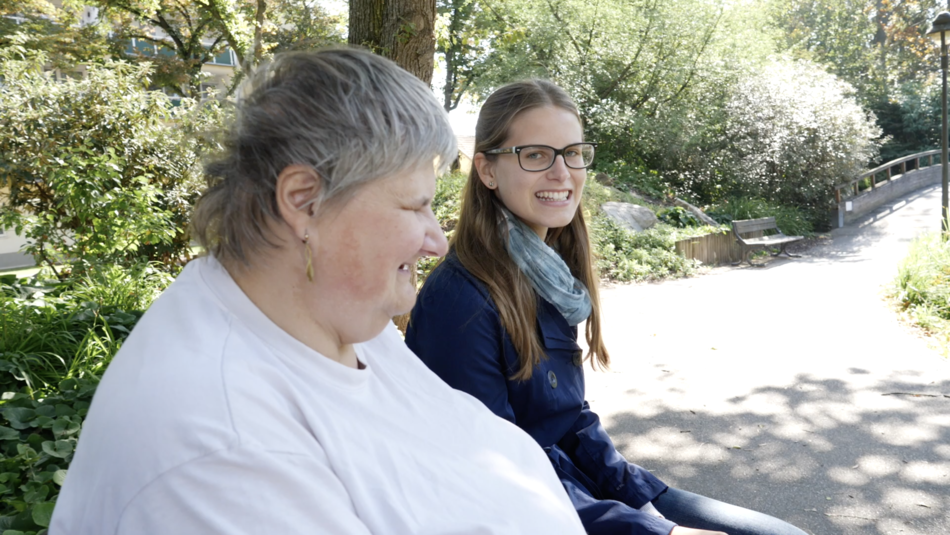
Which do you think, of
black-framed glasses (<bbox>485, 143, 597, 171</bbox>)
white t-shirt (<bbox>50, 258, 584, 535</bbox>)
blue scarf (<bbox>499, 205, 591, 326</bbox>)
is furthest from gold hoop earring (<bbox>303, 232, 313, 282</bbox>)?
black-framed glasses (<bbox>485, 143, 597, 171</bbox>)

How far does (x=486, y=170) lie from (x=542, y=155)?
20 centimetres

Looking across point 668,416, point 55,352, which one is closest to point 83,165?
point 55,352

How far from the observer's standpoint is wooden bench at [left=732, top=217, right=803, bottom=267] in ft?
49.6

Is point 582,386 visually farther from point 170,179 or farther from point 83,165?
point 170,179

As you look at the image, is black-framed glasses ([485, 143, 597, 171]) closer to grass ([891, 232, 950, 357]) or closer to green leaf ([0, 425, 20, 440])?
green leaf ([0, 425, 20, 440])

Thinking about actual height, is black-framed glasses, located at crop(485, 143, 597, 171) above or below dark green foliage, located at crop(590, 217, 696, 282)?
above

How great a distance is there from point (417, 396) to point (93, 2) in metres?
19.7

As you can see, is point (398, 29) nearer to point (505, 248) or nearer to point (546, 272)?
point (505, 248)

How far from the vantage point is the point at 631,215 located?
14.9 metres

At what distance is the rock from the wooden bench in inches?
74.6

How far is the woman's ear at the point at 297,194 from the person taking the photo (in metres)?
1.15

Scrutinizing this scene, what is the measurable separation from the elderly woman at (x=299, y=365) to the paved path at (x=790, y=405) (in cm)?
317

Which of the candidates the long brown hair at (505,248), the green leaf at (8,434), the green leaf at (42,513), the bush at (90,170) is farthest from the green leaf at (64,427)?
the bush at (90,170)

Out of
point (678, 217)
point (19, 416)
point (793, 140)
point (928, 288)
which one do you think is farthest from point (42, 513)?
point (793, 140)
